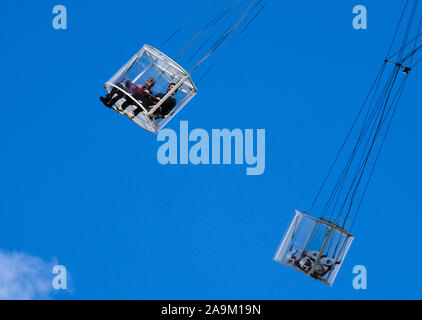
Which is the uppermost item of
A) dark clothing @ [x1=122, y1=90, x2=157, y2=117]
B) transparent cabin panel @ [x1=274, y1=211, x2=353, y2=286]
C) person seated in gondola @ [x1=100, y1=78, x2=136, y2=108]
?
person seated in gondola @ [x1=100, y1=78, x2=136, y2=108]

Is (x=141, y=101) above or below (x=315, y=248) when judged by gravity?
above

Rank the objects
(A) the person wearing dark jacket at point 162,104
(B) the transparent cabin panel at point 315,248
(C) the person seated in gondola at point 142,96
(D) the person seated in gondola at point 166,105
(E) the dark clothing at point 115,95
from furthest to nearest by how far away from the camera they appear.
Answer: (B) the transparent cabin panel at point 315,248 → (D) the person seated in gondola at point 166,105 → (A) the person wearing dark jacket at point 162,104 → (C) the person seated in gondola at point 142,96 → (E) the dark clothing at point 115,95

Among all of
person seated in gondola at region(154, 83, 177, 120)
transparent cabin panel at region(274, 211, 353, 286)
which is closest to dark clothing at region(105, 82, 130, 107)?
person seated in gondola at region(154, 83, 177, 120)

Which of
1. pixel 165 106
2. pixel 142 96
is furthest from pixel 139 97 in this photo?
pixel 165 106

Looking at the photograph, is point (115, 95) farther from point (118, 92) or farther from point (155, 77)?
point (155, 77)

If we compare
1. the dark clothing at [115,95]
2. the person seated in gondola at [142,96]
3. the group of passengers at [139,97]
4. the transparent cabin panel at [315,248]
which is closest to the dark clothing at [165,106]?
the group of passengers at [139,97]

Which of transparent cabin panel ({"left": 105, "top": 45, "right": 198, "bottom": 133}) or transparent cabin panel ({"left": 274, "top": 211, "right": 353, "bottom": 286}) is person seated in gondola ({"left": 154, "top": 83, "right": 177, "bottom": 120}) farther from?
transparent cabin panel ({"left": 274, "top": 211, "right": 353, "bottom": 286})

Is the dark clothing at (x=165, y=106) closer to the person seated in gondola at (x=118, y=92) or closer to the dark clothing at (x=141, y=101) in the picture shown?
the dark clothing at (x=141, y=101)

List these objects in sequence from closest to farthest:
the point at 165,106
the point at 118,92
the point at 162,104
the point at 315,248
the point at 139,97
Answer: the point at 118,92 < the point at 139,97 < the point at 162,104 < the point at 165,106 < the point at 315,248
